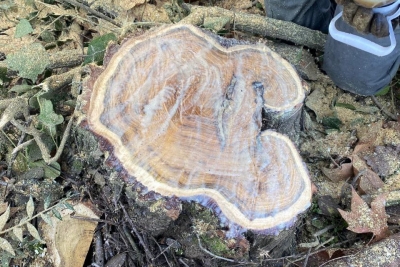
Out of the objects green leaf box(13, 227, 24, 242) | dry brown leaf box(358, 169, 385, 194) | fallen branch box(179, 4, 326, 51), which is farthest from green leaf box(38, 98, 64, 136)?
dry brown leaf box(358, 169, 385, 194)

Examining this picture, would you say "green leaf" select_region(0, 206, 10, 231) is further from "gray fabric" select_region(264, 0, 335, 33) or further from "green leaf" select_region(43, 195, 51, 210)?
"gray fabric" select_region(264, 0, 335, 33)

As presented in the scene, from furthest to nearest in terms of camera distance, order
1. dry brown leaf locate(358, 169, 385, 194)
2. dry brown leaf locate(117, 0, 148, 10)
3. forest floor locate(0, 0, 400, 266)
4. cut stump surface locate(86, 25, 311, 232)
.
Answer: dry brown leaf locate(117, 0, 148, 10) → dry brown leaf locate(358, 169, 385, 194) → forest floor locate(0, 0, 400, 266) → cut stump surface locate(86, 25, 311, 232)

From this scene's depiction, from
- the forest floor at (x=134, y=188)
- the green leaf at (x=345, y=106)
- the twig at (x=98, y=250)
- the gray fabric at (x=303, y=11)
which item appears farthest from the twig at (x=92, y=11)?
the green leaf at (x=345, y=106)

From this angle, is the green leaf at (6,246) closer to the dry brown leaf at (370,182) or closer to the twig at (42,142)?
the twig at (42,142)

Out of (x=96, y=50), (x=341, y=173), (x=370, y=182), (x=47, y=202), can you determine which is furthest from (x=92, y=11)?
(x=370, y=182)

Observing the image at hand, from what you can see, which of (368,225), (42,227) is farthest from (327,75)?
(42,227)

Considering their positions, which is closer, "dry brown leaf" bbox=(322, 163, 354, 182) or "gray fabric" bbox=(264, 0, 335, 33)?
"dry brown leaf" bbox=(322, 163, 354, 182)

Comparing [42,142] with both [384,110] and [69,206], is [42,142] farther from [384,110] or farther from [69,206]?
[384,110]

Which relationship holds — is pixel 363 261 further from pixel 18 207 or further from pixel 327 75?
pixel 18 207

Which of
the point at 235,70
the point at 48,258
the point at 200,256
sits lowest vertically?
the point at 48,258
